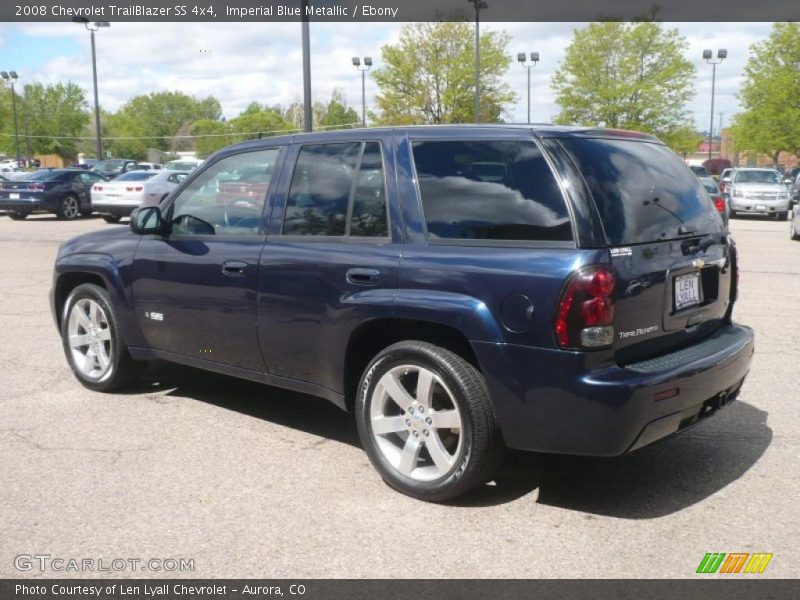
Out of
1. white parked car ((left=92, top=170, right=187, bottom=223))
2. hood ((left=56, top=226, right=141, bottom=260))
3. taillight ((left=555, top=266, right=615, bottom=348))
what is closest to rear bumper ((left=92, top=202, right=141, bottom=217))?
white parked car ((left=92, top=170, right=187, bottom=223))

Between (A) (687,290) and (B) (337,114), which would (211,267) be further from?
(B) (337,114)

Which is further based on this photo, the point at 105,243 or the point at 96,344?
the point at 96,344

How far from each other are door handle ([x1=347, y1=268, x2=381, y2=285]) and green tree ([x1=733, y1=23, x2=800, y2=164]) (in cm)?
4533

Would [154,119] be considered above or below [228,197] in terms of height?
above

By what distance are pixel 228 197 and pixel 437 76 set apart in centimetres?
3736

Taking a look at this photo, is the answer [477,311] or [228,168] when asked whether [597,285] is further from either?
[228,168]

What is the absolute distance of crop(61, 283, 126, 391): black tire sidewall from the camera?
589cm

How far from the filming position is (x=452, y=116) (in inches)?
1606

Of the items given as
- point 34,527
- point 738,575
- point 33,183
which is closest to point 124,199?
point 33,183

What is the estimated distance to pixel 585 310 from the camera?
3.59 metres

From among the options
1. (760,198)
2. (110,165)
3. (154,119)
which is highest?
(154,119)
